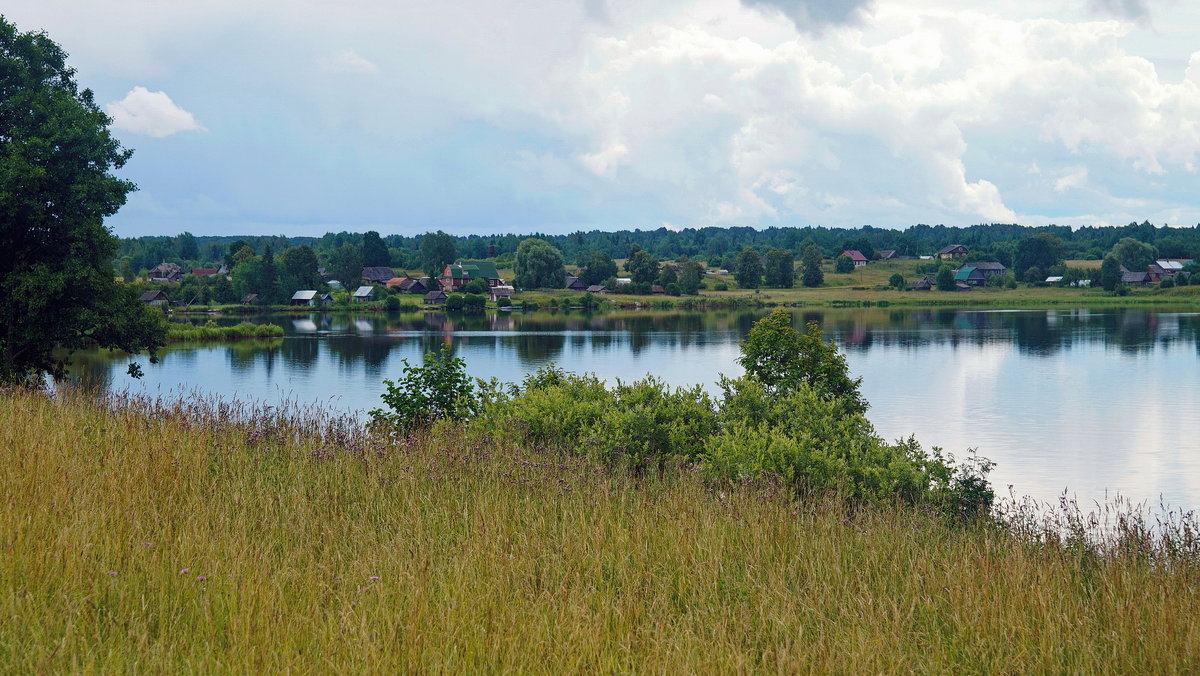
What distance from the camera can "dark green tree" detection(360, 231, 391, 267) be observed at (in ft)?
616

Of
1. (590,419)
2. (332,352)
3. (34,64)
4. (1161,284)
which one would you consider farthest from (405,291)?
(590,419)

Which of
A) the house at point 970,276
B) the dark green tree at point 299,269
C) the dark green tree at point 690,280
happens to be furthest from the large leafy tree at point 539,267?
the house at point 970,276

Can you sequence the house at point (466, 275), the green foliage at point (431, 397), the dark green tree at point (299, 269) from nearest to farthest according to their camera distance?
the green foliage at point (431, 397) < the dark green tree at point (299, 269) < the house at point (466, 275)

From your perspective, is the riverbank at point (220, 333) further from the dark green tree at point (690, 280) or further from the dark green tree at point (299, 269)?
the dark green tree at point (690, 280)

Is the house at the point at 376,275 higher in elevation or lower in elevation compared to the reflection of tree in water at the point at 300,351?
higher

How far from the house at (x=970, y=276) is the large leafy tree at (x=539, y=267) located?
2884 inches

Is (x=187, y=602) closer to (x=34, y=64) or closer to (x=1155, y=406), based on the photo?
(x=34, y=64)

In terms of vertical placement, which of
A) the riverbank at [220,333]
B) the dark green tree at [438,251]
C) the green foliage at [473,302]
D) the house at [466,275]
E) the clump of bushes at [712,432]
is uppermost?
the dark green tree at [438,251]

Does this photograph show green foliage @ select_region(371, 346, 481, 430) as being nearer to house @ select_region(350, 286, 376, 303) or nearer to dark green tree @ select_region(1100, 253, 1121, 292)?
house @ select_region(350, 286, 376, 303)

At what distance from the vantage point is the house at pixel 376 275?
178m

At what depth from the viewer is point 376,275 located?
590 ft

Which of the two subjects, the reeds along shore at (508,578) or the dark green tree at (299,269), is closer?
the reeds along shore at (508,578)

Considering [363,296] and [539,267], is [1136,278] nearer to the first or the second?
[539,267]

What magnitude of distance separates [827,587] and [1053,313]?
119 metres
